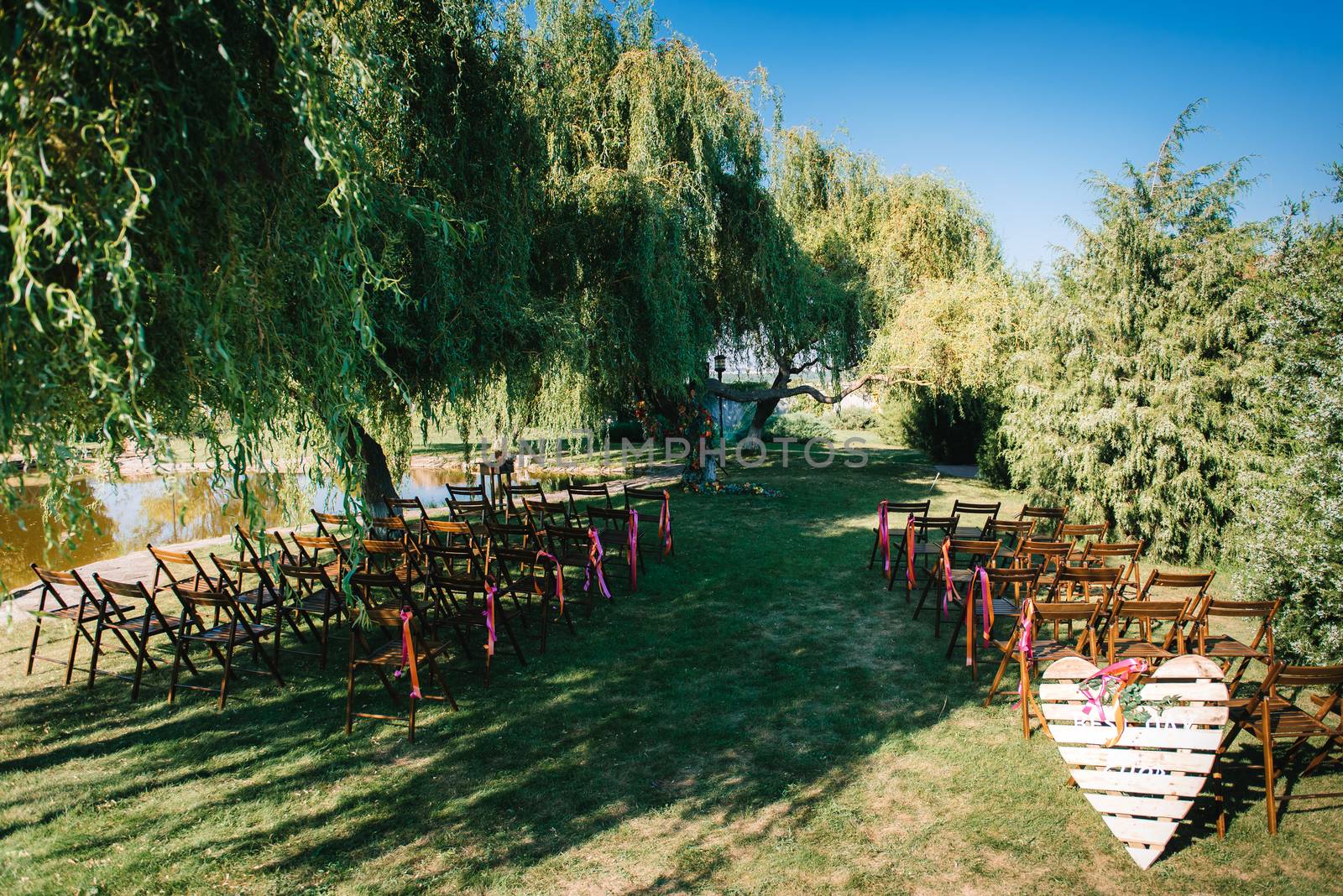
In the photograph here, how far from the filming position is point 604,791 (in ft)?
15.4

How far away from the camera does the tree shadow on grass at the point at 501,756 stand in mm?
4152

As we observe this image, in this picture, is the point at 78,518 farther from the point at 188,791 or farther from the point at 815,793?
the point at 815,793

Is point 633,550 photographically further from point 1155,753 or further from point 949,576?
point 1155,753

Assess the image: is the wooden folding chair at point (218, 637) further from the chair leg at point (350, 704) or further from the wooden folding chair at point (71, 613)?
the chair leg at point (350, 704)

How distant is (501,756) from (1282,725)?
16.1 feet

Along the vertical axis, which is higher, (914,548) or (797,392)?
(797,392)

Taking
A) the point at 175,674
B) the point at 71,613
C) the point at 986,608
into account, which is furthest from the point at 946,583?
the point at 71,613

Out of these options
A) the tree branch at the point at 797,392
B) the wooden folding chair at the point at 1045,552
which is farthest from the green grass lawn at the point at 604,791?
the tree branch at the point at 797,392

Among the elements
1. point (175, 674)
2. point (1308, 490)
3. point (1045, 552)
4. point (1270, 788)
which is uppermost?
point (1308, 490)

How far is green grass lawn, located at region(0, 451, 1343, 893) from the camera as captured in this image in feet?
12.9

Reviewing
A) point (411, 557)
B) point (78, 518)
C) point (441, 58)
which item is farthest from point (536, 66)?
point (78, 518)

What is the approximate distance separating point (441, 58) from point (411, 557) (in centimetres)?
537

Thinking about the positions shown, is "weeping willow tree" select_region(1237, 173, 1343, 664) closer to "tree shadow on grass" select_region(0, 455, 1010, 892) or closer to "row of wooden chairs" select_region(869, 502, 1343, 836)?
"row of wooden chairs" select_region(869, 502, 1343, 836)

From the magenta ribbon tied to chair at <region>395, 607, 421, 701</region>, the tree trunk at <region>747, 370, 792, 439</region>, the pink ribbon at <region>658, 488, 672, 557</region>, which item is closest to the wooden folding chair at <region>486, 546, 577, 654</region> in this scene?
the magenta ribbon tied to chair at <region>395, 607, 421, 701</region>
